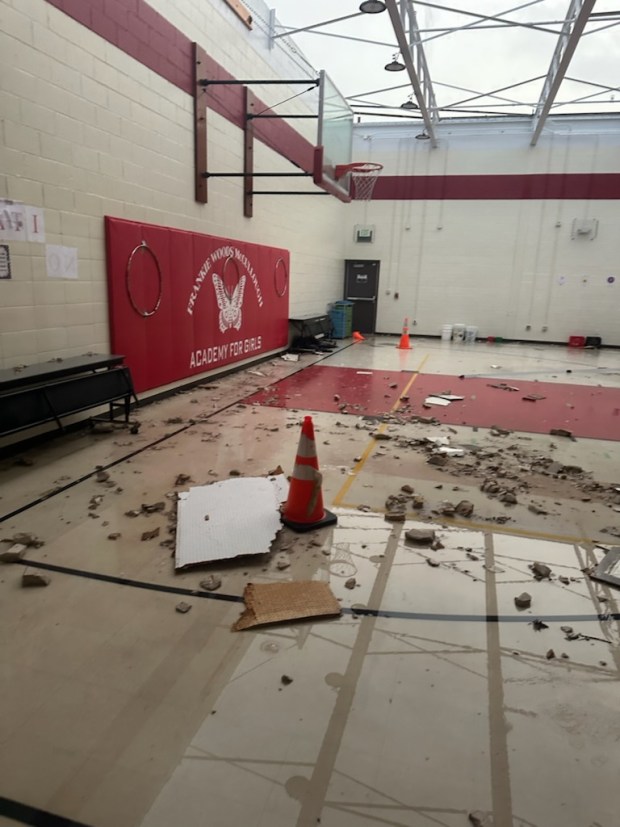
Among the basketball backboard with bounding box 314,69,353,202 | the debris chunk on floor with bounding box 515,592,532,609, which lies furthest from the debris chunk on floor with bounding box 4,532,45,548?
the basketball backboard with bounding box 314,69,353,202

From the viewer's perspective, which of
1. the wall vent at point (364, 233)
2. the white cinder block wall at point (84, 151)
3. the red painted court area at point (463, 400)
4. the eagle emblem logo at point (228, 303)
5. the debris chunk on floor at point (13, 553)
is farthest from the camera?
the wall vent at point (364, 233)

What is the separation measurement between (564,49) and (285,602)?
30.8 ft

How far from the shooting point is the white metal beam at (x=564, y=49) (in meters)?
6.88

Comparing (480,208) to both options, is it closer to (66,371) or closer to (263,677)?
(66,371)

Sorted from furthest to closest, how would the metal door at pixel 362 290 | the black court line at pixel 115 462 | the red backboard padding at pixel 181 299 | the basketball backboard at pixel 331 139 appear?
1. the metal door at pixel 362 290
2. the basketball backboard at pixel 331 139
3. the red backboard padding at pixel 181 299
4. the black court line at pixel 115 462

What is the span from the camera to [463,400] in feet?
21.1

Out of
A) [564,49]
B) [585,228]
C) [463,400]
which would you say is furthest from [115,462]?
[585,228]

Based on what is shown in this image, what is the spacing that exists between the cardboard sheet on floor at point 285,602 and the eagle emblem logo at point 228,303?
5350 mm

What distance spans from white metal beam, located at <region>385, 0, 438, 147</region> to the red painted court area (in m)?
4.80

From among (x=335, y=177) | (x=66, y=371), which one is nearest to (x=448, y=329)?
(x=335, y=177)

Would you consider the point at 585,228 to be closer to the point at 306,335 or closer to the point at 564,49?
the point at 564,49

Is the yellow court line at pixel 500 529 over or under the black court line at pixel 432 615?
over

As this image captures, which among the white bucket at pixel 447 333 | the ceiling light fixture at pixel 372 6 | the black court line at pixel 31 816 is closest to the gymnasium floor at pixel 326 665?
the black court line at pixel 31 816

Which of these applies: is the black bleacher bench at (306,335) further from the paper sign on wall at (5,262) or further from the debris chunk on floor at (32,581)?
the debris chunk on floor at (32,581)
